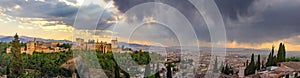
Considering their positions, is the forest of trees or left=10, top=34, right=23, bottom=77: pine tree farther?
left=10, top=34, right=23, bottom=77: pine tree

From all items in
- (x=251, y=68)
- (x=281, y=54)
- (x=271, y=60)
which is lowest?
(x=251, y=68)

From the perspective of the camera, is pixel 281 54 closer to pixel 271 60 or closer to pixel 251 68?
pixel 271 60

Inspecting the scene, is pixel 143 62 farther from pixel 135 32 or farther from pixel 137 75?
pixel 135 32

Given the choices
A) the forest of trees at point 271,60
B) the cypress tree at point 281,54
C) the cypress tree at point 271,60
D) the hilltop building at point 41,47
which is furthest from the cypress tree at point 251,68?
the hilltop building at point 41,47

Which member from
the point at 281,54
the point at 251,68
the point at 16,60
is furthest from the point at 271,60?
the point at 16,60

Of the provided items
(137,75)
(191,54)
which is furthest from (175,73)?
(191,54)

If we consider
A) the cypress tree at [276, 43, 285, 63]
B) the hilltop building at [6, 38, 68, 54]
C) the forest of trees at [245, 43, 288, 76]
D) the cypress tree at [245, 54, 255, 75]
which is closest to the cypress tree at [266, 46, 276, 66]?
the forest of trees at [245, 43, 288, 76]

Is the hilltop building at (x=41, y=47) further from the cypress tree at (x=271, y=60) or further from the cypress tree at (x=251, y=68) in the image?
the cypress tree at (x=271, y=60)

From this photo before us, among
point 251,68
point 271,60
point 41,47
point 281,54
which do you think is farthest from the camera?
point 41,47

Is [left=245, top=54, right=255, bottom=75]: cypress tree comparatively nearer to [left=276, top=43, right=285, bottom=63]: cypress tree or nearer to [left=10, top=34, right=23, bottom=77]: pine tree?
[left=276, top=43, right=285, bottom=63]: cypress tree
